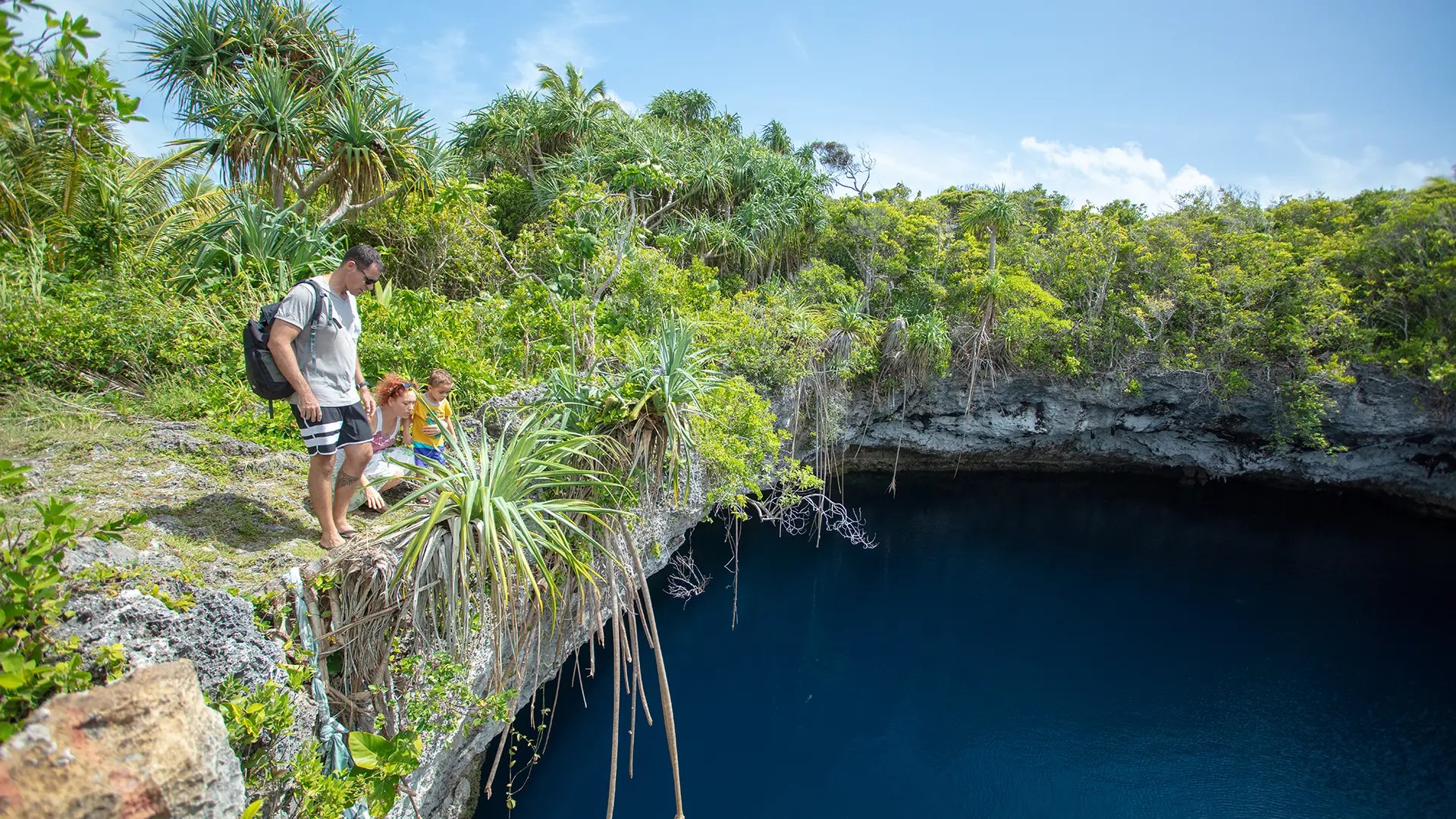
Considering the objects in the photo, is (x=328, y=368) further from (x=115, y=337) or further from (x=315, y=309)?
(x=115, y=337)

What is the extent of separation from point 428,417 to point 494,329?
11.0 ft

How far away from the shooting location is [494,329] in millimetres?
7699

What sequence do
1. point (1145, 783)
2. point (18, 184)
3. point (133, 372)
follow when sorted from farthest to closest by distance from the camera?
point (1145, 783) < point (18, 184) < point (133, 372)

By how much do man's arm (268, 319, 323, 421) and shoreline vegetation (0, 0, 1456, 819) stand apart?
669mm

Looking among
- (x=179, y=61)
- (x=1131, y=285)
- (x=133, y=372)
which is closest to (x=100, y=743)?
(x=133, y=372)

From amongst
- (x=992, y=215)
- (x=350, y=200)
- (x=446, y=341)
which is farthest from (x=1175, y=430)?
(x=350, y=200)

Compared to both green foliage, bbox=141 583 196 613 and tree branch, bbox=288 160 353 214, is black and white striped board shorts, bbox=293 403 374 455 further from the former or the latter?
tree branch, bbox=288 160 353 214

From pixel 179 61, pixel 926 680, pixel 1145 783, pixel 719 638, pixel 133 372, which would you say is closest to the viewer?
pixel 133 372

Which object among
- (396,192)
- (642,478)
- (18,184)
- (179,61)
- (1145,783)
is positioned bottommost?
(1145,783)

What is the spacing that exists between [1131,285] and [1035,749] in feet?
29.2

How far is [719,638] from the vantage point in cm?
984

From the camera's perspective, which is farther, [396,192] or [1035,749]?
[396,192]

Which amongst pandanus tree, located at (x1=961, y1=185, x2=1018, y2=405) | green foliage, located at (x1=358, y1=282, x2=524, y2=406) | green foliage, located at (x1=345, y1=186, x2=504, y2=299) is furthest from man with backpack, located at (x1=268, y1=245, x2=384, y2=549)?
pandanus tree, located at (x1=961, y1=185, x2=1018, y2=405)

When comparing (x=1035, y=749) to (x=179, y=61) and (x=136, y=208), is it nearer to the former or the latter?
(x=136, y=208)
